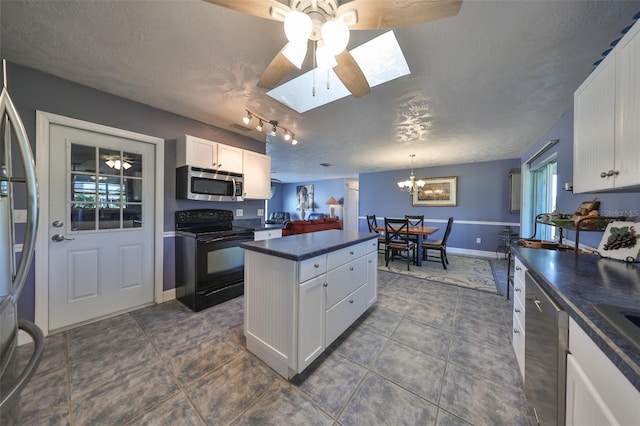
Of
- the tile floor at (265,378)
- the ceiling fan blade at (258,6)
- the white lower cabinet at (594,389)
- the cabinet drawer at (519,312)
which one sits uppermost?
the ceiling fan blade at (258,6)

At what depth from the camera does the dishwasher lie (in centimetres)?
81

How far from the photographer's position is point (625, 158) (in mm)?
1062

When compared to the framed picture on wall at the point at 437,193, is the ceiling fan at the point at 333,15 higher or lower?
higher

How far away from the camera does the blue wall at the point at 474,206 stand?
5.04 m

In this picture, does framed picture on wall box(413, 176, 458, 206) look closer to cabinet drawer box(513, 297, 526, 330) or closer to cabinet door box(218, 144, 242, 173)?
cabinet drawer box(513, 297, 526, 330)

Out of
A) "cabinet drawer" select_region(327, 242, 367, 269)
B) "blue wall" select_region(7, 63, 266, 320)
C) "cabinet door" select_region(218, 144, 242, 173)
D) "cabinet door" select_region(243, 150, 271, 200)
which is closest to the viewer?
"cabinet drawer" select_region(327, 242, 367, 269)

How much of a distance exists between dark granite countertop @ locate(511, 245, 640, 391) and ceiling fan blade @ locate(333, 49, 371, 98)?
1482 mm

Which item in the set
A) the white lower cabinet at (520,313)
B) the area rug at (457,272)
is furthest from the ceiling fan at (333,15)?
the area rug at (457,272)

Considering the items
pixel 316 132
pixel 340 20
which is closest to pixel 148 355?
pixel 340 20

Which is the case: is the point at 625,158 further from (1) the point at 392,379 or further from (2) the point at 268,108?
(2) the point at 268,108

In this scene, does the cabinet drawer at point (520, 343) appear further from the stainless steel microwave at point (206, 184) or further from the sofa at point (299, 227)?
the stainless steel microwave at point (206, 184)

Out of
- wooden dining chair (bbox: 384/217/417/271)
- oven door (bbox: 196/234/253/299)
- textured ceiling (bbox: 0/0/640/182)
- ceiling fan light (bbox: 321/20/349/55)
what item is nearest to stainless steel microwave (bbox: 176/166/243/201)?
oven door (bbox: 196/234/253/299)

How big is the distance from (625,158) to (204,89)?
299cm

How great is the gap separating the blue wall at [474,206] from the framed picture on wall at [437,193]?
115 millimetres
